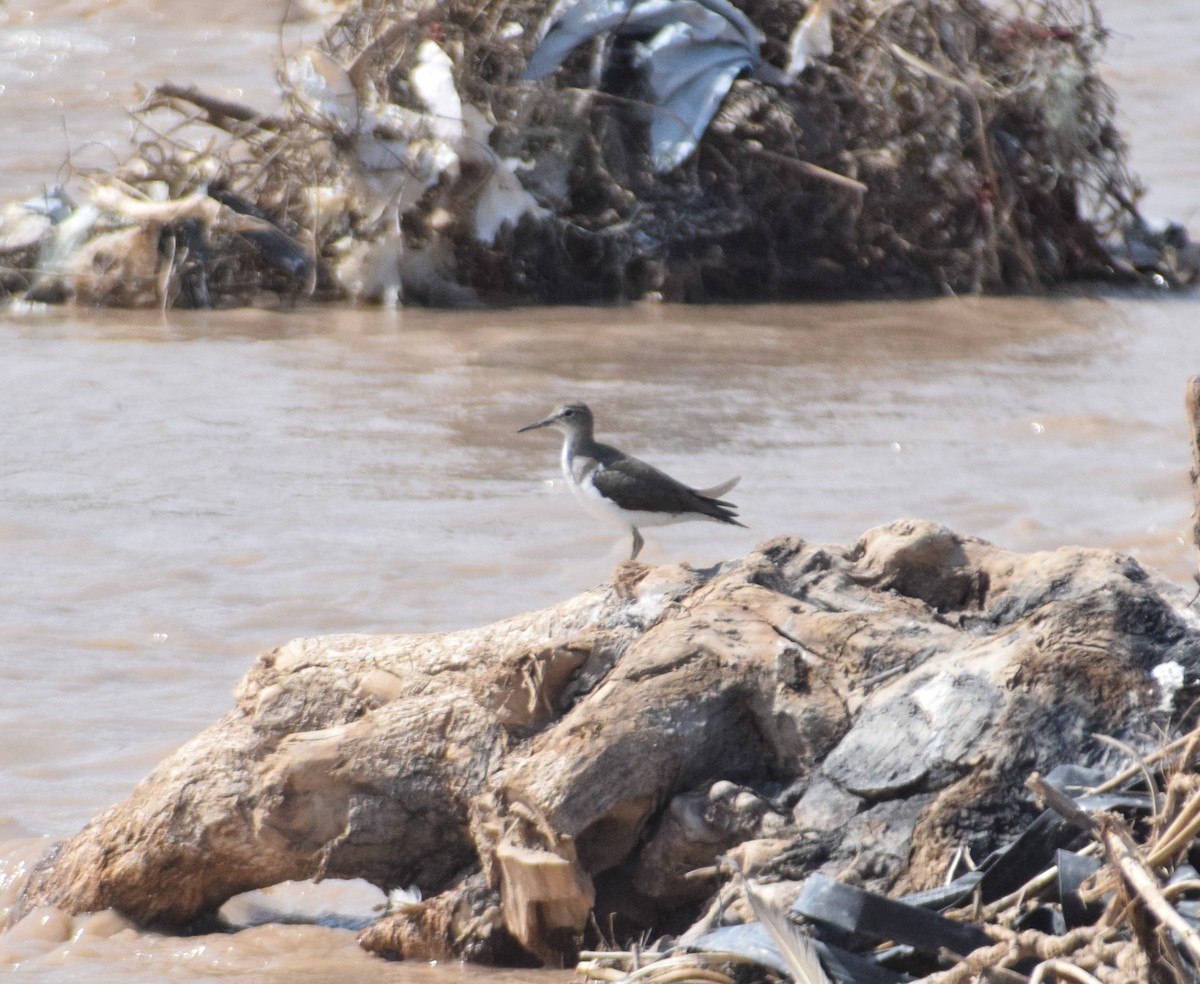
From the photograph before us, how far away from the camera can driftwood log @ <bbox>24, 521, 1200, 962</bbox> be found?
11.3ft

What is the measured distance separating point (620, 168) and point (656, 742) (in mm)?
9367

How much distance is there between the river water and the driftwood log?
217mm

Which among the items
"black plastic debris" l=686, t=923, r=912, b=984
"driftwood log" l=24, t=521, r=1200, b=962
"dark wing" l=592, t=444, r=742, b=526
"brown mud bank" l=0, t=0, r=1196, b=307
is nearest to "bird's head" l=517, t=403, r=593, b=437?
"dark wing" l=592, t=444, r=742, b=526

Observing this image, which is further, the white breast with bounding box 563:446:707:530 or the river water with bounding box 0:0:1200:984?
the white breast with bounding box 563:446:707:530

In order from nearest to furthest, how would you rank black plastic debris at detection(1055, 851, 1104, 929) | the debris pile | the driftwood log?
the debris pile
black plastic debris at detection(1055, 851, 1104, 929)
the driftwood log

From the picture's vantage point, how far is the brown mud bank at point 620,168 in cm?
1201

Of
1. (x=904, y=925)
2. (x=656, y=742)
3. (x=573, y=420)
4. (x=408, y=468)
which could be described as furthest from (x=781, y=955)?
(x=408, y=468)

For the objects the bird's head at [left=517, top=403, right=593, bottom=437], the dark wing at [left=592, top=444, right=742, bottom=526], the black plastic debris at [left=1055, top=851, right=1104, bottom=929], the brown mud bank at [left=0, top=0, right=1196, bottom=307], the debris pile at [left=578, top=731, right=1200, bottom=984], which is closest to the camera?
the debris pile at [left=578, top=731, right=1200, bottom=984]

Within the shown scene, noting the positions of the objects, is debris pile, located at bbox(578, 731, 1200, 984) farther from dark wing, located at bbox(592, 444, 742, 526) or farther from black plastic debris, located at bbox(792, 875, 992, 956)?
dark wing, located at bbox(592, 444, 742, 526)

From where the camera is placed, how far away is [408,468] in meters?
8.59

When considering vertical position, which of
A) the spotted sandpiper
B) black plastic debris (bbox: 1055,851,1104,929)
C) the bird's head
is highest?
the bird's head

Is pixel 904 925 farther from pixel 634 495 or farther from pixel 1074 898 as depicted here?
pixel 634 495

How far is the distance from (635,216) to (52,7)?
371 inches

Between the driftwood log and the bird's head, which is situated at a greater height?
the bird's head
